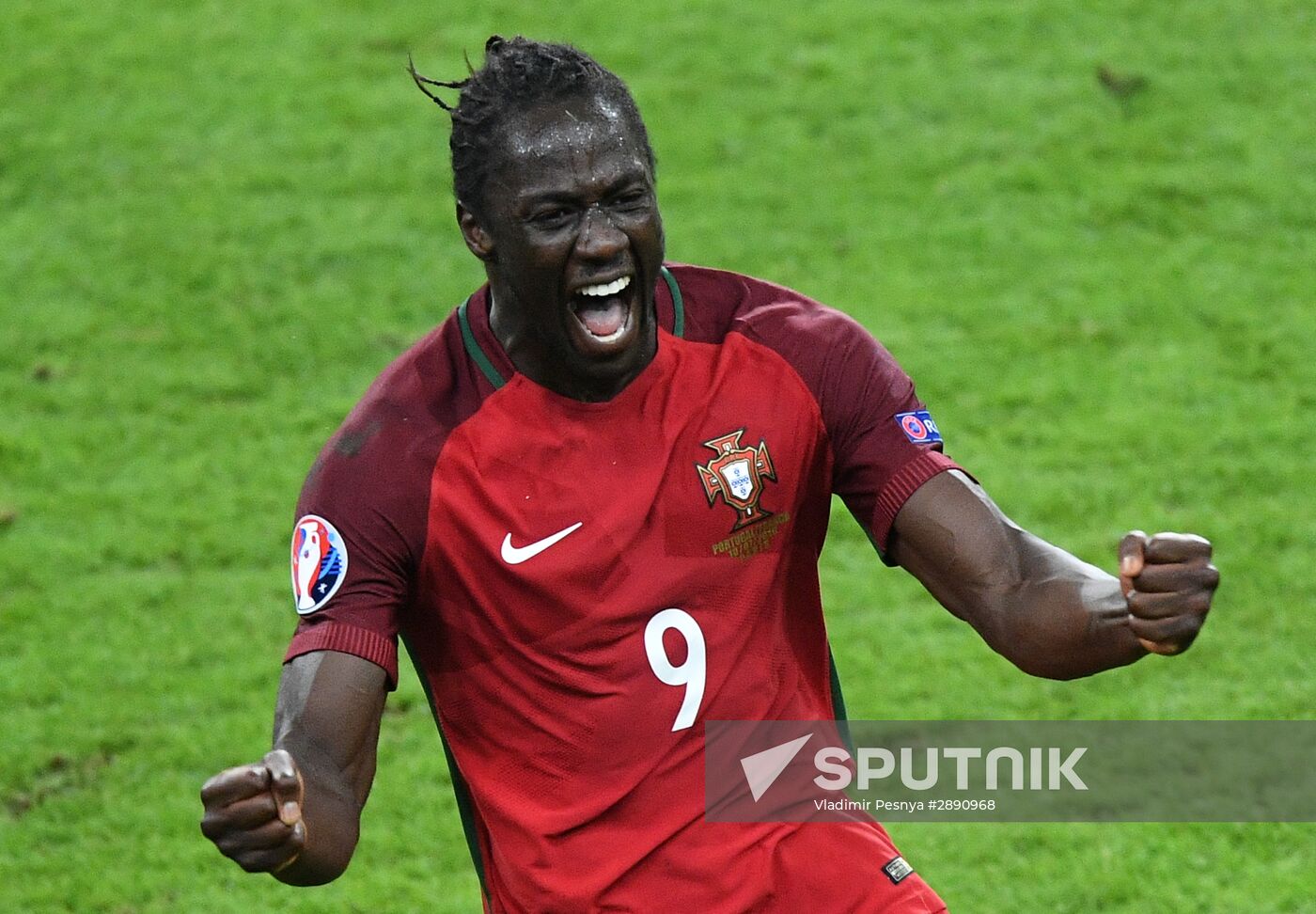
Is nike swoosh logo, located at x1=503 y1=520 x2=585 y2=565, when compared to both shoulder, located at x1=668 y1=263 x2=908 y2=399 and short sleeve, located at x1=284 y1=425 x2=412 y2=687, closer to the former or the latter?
short sleeve, located at x1=284 y1=425 x2=412 y2=687

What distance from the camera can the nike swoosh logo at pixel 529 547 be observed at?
→ 13.6ft

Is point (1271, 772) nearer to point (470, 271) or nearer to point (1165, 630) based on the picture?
point (1165, 630)

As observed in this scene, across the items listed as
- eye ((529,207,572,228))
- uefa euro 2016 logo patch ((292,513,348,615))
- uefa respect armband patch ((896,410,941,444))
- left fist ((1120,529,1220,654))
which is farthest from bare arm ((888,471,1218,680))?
uefa euro 2016 logo patch ((292,513,348,615))

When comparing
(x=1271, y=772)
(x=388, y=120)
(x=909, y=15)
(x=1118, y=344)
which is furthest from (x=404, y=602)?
(x=909, y=15)

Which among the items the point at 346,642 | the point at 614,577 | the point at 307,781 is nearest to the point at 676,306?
the point at 614,577

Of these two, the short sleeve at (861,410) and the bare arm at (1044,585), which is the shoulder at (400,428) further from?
the bare arm at (1044,585)

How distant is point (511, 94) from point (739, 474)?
0.91 m

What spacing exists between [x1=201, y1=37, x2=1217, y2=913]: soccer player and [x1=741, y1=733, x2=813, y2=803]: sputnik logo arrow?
69 mm

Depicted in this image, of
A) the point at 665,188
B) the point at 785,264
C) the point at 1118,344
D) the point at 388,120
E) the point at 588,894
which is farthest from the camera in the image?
the point at 388,120

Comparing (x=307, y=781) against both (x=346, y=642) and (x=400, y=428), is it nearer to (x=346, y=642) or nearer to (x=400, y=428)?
(x=346, y=642)

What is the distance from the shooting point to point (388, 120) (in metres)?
11.7

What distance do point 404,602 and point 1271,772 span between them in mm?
3538

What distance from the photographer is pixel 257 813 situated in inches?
131

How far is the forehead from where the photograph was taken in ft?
13.3
